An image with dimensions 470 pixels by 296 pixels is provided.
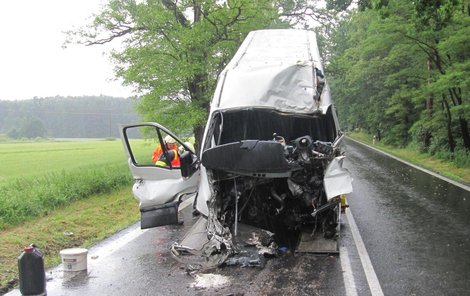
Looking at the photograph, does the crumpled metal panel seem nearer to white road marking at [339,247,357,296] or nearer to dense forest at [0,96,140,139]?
white road marking at [339,247,357,296]

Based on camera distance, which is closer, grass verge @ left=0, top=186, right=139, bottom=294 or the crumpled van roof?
grass verge @ left=0, top=186, right=139, bottom=294

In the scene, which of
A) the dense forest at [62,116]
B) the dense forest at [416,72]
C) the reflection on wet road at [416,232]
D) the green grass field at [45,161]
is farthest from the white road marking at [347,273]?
the dense forest at [62,116]

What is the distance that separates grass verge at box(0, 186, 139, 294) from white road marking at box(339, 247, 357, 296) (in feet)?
12.6

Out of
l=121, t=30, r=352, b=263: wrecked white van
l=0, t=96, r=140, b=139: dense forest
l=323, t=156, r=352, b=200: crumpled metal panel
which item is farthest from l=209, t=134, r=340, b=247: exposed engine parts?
l=0, t=96, r=140, b=139: dense forest

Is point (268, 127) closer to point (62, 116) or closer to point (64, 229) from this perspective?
point (64, 229)

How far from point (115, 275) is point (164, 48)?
12.0 metres

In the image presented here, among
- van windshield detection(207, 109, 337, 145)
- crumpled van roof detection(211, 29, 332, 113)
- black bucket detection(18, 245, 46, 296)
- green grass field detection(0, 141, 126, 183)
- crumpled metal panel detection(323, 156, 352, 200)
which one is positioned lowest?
green grass field detection(0, 141, 126, 183)

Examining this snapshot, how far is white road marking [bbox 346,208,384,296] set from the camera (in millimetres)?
4870

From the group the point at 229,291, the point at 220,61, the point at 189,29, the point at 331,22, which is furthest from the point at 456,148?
the point at 229,291

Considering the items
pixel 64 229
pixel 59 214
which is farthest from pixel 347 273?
pixel 59 214

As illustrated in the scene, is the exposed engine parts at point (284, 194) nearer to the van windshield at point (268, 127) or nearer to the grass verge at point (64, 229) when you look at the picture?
the van windshield at point (268, 127)

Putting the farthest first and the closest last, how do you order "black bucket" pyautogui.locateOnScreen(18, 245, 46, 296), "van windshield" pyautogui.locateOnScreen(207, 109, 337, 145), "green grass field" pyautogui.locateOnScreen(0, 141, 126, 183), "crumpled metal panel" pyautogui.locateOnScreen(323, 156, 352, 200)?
"green grass field" pyautogui.locateOnScreen(0, 141, 126, 183) < "van windshield" pyautogui.locateOnScreen(207, 109, 337, 145) < "crumpled metal panel" pyautogui.locateOnScreen(323, 156, 352, 200) < "black bucket" pyautogui.locateOnScreen(18, 245, 46, 296)

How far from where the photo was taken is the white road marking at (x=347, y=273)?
486cm

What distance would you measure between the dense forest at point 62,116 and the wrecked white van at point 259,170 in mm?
42912
